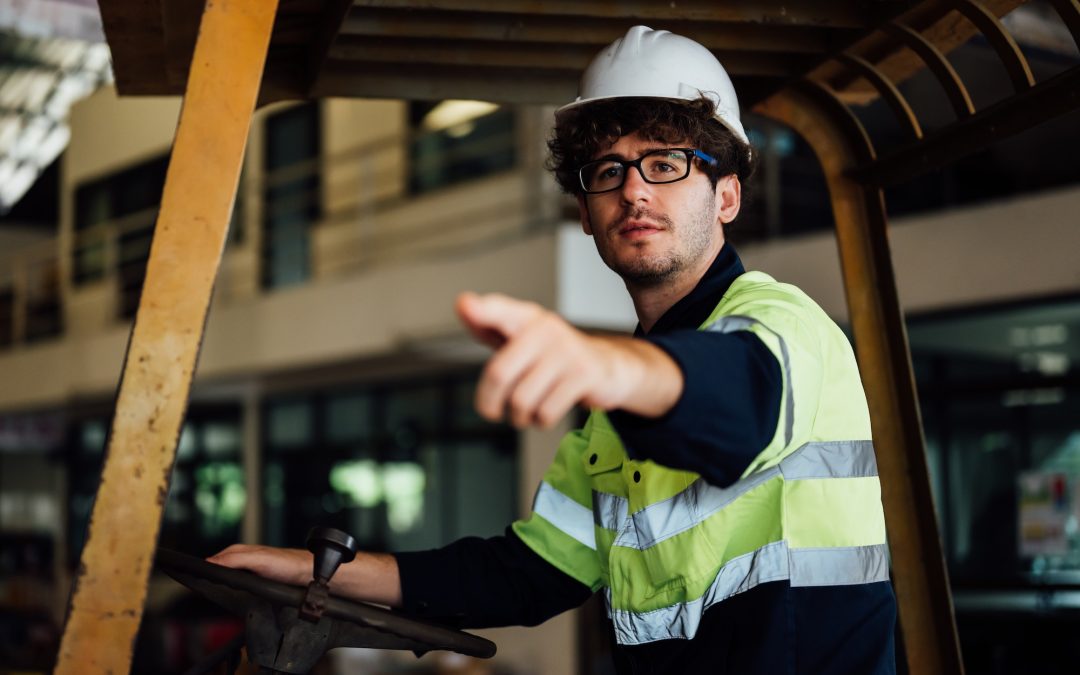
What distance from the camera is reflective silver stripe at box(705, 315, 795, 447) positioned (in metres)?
1.65

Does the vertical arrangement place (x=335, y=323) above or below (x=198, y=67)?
above

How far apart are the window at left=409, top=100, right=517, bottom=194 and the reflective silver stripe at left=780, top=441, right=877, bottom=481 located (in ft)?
32.7

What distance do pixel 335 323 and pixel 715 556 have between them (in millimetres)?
10665

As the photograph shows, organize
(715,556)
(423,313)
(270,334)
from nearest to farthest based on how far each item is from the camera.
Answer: (715,556) < (423,313) < (270,334)

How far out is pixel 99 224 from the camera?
20047 mm

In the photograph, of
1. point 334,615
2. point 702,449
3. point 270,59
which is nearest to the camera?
point 702,449

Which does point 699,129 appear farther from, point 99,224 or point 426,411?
point 99,224

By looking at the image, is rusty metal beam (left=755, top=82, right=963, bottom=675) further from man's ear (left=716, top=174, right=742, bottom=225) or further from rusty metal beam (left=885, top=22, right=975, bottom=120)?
man's ear (left=716, top=174, right=742, bottom=225)

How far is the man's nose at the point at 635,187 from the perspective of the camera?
216 centimetres

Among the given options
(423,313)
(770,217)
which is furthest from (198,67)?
(423,313)

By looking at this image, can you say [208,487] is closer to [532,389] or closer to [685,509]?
[685,509]

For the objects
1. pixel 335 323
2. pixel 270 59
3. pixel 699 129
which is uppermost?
pixel 335 323

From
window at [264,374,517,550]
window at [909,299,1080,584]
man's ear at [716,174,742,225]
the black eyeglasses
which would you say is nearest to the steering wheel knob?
the black eyeglasses

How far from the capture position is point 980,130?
7.70 feet
